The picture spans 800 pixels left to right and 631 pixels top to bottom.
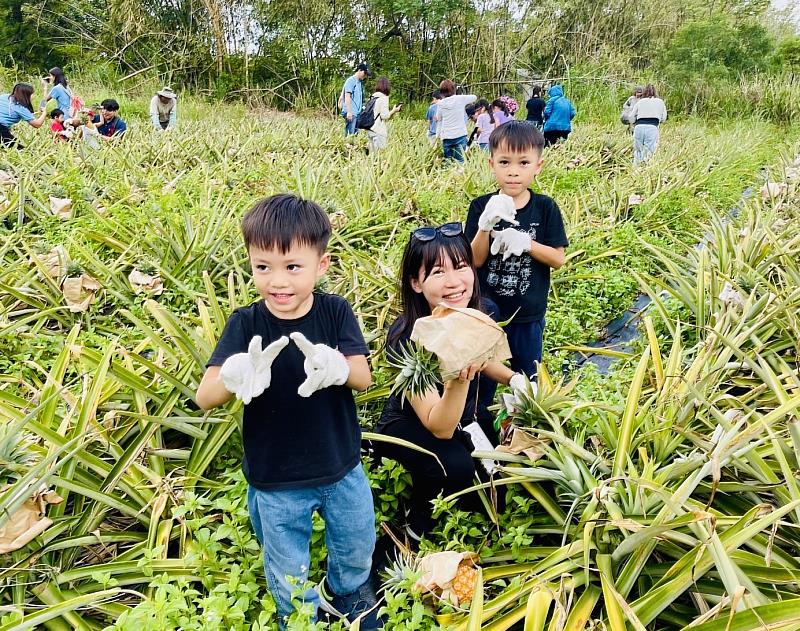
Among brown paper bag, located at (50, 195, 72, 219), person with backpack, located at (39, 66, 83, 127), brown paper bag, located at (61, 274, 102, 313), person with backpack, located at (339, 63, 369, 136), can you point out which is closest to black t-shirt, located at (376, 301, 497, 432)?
brown paper bag, located at (61, 274, 102, 313)

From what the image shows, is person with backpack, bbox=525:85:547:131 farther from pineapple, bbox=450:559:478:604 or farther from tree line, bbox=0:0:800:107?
pineapple, bbox=450:559:478:604

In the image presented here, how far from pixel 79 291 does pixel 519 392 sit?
2.21 m

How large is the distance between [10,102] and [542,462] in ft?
23.8

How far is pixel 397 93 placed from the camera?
16.8m

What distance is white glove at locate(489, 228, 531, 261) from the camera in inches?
83.7

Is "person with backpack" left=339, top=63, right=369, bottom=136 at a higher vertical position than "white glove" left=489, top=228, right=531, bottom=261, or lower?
higher

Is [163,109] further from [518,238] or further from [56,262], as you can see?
[518,238]

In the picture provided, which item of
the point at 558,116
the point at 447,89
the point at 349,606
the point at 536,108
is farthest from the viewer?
the point at 536,108

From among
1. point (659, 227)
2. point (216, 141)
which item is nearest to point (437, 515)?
point (659, 227)

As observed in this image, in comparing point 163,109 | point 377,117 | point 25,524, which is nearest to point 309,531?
point 25,524

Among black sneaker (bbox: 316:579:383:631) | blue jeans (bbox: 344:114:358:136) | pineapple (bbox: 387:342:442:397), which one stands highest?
blue jeans (bbox: 344:114:358:136)

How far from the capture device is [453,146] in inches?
294

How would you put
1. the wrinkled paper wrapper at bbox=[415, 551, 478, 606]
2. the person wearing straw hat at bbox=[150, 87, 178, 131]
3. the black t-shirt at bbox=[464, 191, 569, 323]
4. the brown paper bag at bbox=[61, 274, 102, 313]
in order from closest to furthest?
the wrinkled paper wrapper at bbox=[415, 551, 478, 606] < the black t-shirt at bbox=[464, 191, 569, 323] < the brown paper bag at bbox=[61, 274, 102, 313] < the person wearing straw hat at bbox=[150, 87, 178, 131]

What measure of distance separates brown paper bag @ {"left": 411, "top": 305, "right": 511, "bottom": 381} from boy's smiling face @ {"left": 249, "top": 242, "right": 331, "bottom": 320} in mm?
300
